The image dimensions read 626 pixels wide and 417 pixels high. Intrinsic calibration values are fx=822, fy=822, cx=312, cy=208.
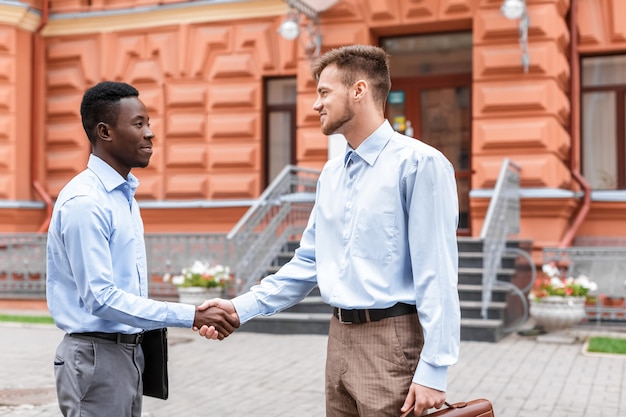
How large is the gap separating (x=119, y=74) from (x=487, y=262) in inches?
317

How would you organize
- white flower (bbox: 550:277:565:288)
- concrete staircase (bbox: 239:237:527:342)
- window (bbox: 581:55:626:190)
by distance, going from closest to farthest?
concrete staircase (bbox: 239:237:527:342)
white flower (bbox: 550:277:565:288)
window (bbox: 581:55:626:190)

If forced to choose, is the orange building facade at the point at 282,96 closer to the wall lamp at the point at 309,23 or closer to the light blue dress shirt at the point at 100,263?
the wall lamp at the point at 309,23

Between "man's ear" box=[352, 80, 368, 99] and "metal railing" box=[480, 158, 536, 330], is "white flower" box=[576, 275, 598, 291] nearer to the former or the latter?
"metal railing" box=[480, 158, 536, 330]

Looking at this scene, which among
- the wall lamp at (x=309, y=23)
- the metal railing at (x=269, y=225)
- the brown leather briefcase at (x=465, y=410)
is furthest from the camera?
the wall lamp at (x=309, y=23)

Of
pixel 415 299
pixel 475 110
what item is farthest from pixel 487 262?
pixel 415 299

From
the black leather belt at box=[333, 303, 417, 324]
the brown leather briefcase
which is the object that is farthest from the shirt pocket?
the brown leather briefcase

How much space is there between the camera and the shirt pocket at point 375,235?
2.89 m

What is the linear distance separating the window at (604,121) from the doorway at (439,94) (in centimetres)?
185

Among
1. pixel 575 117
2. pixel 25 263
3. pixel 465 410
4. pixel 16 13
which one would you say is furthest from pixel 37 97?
pixel 465 410

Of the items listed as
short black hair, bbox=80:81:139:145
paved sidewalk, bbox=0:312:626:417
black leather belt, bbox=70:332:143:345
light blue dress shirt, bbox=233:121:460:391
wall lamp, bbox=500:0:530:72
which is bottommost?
paved sidewalk, bbox=0:312:626:417

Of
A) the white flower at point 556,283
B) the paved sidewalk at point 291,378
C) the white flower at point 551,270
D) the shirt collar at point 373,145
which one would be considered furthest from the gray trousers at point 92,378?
the white flower at point 551,270

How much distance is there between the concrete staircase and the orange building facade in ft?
3.60

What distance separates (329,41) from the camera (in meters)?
12.8

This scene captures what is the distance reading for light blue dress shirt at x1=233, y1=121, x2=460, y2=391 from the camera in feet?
9.05
